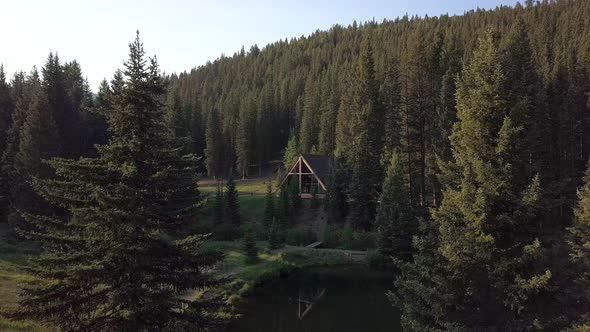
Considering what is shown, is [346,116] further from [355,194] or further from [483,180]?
[483,180]

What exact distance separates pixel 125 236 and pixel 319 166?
44.7m

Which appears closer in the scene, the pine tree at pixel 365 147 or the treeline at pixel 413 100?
the treeline at pixel 413 100

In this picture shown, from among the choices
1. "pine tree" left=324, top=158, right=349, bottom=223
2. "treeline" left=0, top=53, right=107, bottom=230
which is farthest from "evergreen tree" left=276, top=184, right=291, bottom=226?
"treeline" left=0, top=53, right=107, bottom=230

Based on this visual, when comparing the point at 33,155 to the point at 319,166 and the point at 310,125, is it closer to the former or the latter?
the point at 319,166

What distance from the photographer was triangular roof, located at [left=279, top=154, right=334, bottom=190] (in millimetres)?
55103

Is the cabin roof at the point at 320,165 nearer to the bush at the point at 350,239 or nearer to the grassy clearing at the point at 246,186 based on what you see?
the bush at the point at 350,239

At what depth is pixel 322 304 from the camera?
2975 cm

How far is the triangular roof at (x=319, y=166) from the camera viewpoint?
2169 inches

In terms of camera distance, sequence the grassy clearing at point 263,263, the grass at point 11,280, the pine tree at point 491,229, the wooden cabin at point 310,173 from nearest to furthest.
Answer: the pine tree at point 491,229
the grass at point 11,280
the grassy clearing at point 263,263
the wooden cabin at point 310,173

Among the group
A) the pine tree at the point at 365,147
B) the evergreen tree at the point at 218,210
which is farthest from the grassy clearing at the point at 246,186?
the pine tree at the point at 365,147

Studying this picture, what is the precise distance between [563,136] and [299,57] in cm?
13141

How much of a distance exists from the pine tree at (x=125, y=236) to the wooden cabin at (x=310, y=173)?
4092cm

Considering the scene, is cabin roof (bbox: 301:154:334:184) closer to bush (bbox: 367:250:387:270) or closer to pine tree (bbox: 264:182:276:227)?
pine tree (bbox: 264:182:276:227)

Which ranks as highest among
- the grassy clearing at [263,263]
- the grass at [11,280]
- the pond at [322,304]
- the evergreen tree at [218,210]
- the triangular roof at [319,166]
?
the triangular roof at [319,166]
